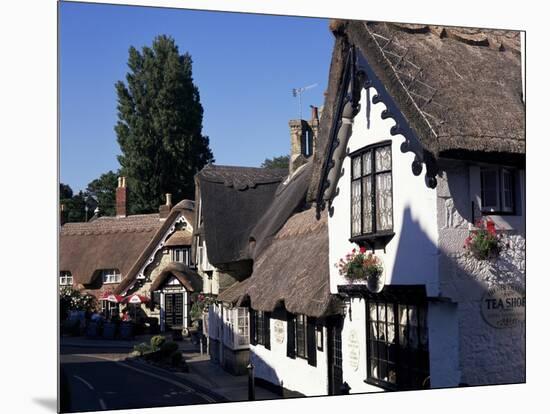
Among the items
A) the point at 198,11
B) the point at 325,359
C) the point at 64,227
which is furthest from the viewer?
the point at 325,359

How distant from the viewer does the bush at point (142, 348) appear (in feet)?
25.3

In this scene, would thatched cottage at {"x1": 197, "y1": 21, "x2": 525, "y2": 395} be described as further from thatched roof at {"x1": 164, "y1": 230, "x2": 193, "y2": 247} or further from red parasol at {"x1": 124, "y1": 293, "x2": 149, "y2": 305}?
red parasol at {"x1": 124, "y1": 293, "x2": 149, "y2": 305}

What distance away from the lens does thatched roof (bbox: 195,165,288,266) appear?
28.4 ft

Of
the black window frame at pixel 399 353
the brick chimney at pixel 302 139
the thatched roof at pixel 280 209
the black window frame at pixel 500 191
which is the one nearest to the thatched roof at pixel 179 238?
the thatched roof at pixel 280 209

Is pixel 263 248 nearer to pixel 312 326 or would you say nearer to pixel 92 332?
pixel 312 326

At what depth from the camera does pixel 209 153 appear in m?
8.31

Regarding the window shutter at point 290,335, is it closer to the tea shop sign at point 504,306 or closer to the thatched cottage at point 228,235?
the thatched cottage at point 228,235

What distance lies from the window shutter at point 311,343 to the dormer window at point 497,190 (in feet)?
8.33

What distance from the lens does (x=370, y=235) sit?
27.2 ft

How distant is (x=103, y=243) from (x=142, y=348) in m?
1.17

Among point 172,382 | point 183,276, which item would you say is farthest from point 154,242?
point 172,382

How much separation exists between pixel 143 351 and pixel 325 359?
237 centimetres

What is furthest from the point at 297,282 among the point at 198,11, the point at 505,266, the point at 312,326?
the point at 198,11

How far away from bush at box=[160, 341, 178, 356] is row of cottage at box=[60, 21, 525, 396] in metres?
0.23
